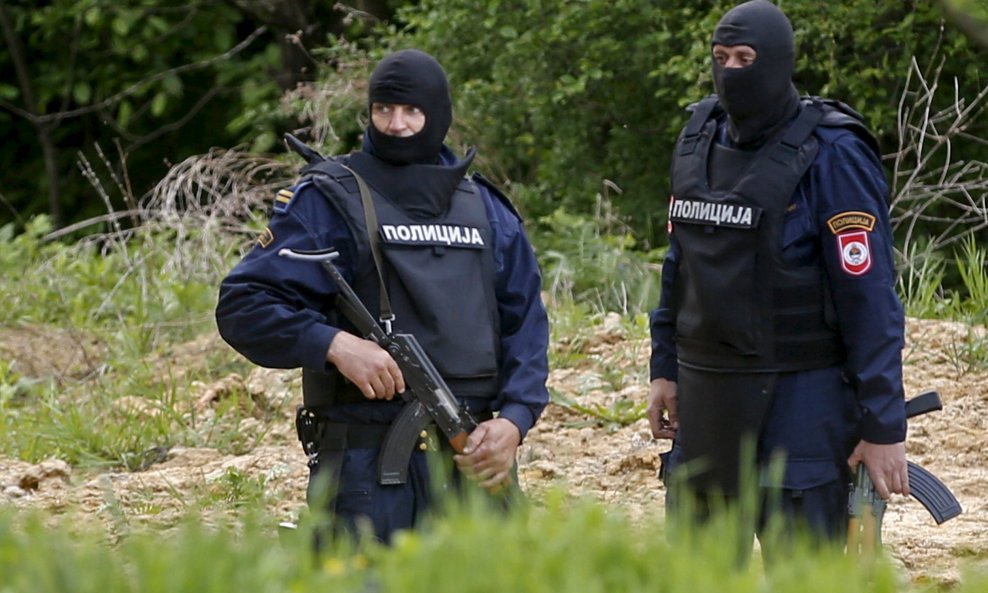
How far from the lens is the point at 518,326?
151 inches

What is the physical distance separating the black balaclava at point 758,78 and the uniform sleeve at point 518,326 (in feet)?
1.89

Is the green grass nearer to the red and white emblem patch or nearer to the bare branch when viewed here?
the bare branch

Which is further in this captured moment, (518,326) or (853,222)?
(518,326)

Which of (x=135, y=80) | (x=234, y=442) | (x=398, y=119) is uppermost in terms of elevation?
(x=135, y=80)

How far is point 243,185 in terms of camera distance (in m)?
9.05

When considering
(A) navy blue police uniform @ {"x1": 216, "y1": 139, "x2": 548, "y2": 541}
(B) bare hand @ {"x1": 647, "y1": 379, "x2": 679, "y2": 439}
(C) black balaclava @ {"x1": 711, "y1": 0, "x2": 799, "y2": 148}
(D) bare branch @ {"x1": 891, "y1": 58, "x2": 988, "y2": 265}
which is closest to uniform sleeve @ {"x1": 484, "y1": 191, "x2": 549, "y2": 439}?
(A) navy blue police uniform @ {"x1": 216, "y1": 139, "x2": 548, "y2": 541}

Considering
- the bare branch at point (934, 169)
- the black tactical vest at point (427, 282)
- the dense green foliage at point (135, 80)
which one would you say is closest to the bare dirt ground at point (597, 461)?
the black tactical vest at point (427, 282)

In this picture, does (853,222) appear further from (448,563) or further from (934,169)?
Answer: (934,169)

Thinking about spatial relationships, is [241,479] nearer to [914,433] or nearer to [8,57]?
[914,433]

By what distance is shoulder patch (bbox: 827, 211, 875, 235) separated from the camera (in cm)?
349

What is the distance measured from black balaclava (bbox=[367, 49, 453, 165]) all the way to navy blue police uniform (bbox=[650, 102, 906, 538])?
789mm

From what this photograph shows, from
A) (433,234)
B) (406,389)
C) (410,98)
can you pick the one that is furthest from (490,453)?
(410,98)

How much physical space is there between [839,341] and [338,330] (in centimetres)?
110

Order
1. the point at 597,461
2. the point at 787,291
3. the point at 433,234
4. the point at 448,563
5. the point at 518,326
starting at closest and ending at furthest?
the point at 448,563, the point at 787,291, the point at 433,234, the point at 518,326, the point at 597,461
